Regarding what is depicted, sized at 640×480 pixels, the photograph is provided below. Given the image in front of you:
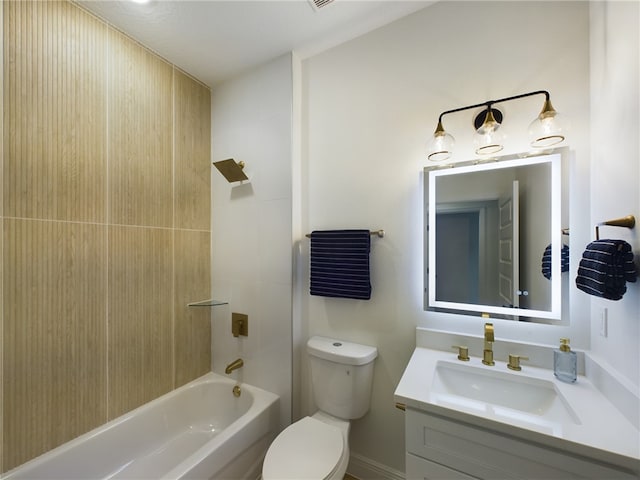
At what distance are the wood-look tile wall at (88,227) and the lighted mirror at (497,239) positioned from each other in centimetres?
165

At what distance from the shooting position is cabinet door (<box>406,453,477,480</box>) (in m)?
0.92

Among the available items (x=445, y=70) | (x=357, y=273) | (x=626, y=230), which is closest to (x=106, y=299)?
(x=357, y=273)

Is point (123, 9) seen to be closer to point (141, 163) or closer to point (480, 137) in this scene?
point (141, 163)

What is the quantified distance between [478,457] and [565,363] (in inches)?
21.4

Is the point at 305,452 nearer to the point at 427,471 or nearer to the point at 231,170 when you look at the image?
the point at 427,471

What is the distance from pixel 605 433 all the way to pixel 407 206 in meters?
1.09

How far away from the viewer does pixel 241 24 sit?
1551mm

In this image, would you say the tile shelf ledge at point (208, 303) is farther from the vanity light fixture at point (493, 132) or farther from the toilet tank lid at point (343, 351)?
the vanity light fixture at point (493, 132)

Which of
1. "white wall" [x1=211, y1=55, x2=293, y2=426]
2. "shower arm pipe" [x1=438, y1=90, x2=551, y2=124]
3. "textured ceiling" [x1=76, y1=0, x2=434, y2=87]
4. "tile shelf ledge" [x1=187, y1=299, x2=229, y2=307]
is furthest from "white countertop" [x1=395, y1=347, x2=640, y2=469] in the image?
"textured ceiling" [x1=76, y1=0, x2=434, y2=87]

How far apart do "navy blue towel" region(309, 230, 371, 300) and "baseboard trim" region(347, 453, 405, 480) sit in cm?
97

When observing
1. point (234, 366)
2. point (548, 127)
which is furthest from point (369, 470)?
point (548, 127)

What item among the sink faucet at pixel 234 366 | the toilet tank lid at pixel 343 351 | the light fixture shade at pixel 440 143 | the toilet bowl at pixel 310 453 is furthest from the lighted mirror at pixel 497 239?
the sink faucet at pixel 234 366

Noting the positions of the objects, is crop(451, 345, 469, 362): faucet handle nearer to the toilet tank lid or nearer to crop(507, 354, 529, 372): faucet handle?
crop(507, 354, 529, 372): faucet handle

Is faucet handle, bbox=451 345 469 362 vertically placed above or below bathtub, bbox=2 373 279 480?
above
